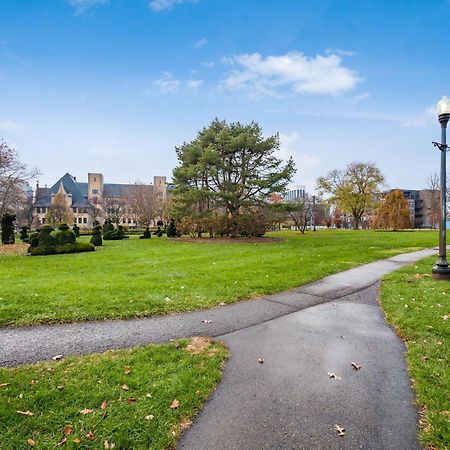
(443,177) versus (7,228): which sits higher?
(443,177)

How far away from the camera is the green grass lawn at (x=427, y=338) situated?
2.43m

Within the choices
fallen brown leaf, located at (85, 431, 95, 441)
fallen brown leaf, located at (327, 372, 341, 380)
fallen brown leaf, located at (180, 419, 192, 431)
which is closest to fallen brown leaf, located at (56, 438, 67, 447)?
fallen brown leaf, located at (85, 431, 95, 441)

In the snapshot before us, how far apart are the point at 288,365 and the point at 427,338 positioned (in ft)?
7.33

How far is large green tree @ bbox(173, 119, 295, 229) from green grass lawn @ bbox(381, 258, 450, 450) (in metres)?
15.8

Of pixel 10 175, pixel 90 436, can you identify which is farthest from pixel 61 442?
pixel 10 175

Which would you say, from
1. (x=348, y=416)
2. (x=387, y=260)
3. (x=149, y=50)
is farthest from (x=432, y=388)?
(x=149, y=50)

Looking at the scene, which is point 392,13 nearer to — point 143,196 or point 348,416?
point 348,416

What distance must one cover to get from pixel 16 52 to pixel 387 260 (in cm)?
1743

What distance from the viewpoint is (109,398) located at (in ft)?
8.93

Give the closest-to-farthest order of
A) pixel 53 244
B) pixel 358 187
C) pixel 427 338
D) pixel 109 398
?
pixel 109 398 < pixel 427 338 < pixel 53 244 < pixel 358 187

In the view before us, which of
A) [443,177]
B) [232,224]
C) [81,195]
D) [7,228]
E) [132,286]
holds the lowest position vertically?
[132,286]

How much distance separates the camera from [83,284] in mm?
7262

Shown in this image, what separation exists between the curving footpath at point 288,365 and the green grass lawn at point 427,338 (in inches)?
5.1

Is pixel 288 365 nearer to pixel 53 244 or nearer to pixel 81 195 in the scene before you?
pixel 53 244
